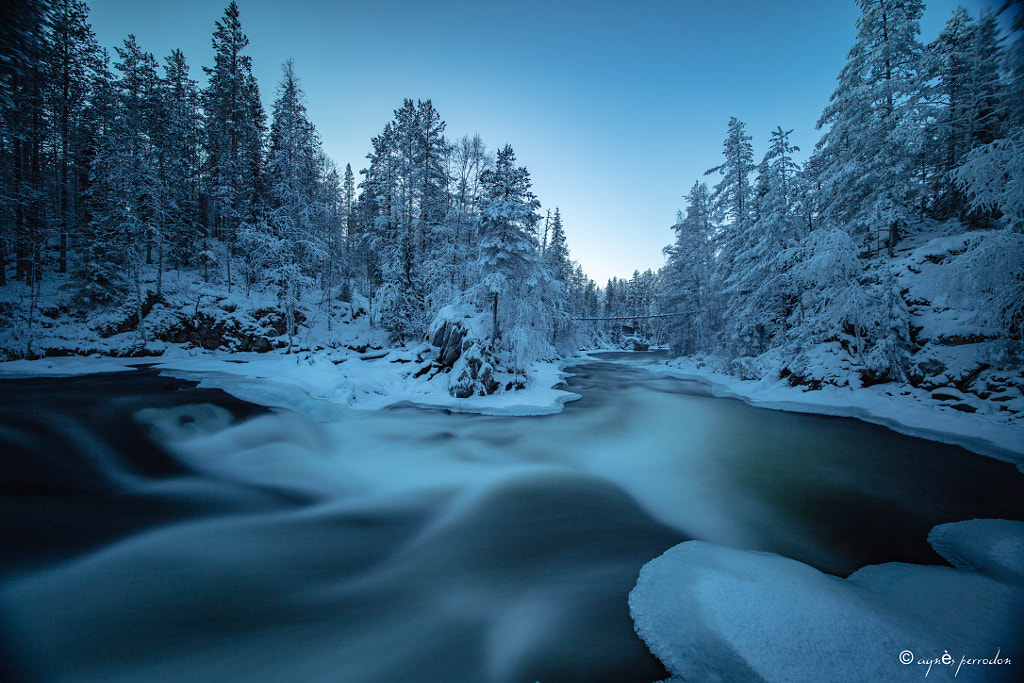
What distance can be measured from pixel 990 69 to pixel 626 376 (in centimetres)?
2360

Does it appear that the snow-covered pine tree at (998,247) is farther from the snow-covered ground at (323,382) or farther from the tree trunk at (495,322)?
the tree trunk at (495,322)

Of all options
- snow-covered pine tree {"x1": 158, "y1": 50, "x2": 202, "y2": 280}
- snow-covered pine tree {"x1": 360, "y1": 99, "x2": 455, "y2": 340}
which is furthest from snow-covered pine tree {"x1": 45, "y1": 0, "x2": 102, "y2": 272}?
snow-covered pine tree {"x1": 360, "y1": 99, "x2": 455, "y2": 340}

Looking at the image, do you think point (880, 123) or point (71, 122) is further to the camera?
point (71, 122)

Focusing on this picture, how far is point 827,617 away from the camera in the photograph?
3.17 m

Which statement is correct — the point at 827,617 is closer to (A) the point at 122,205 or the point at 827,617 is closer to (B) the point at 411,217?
(B) the point at 411,217

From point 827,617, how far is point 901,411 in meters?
12.8

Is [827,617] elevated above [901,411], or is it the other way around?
[901,411]

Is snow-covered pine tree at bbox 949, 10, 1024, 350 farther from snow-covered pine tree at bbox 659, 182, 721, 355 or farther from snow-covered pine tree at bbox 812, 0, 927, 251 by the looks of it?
snow-covered pine tree at bbox 659, 182, 721, 355

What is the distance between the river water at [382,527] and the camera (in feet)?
9.95

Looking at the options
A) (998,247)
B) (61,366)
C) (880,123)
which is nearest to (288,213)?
(61,366)

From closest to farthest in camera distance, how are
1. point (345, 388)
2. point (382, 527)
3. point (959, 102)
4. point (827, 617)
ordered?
point (827, 617)
point (382, 527)
point (345, 388)
point (959, 102)

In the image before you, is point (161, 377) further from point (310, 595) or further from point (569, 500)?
point (569, 500)

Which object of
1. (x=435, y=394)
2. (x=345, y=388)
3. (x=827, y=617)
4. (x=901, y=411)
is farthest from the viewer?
(x=435, y=394)

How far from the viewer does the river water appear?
9.95 ft
